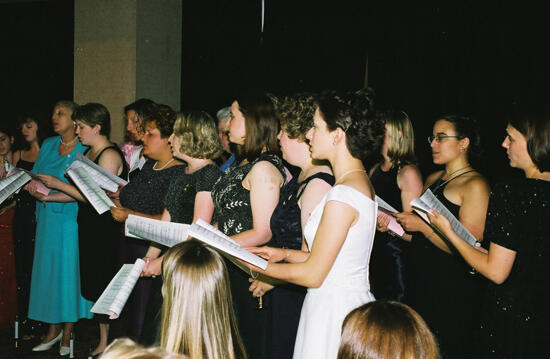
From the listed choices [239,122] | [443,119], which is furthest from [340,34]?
[239,122]

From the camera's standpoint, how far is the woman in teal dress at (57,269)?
385 cm

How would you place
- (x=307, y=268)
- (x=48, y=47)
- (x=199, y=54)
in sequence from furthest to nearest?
(x=48, y=47), (x=199, y=54), (x=307, y=268)

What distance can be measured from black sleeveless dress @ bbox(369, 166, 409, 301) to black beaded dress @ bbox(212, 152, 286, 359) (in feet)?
3.39

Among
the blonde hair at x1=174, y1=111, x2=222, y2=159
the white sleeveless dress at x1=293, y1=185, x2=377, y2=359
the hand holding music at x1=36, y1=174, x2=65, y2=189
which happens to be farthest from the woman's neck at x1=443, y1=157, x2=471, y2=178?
the hand holding music at x1=36, y1=174, x2=65, y2=189

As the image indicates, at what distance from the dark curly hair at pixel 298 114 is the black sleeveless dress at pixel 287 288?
0.21 m

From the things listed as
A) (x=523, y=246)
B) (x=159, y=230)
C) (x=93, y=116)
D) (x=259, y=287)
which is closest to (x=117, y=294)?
(x=159, y=230)

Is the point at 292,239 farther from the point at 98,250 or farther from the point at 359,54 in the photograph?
the point at 359,54

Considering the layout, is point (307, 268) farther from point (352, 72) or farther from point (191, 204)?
point (352, 72)

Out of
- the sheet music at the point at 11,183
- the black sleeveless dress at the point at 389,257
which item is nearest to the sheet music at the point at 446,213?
the black sleeveless dress at the point at 389,257

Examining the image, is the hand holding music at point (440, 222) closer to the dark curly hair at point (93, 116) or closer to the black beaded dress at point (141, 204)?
the black beaded dress at point (141, 204)

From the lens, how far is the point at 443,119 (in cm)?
302

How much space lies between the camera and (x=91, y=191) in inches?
115

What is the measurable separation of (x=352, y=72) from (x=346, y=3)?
22.5 inches

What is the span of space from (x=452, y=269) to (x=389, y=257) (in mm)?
664
